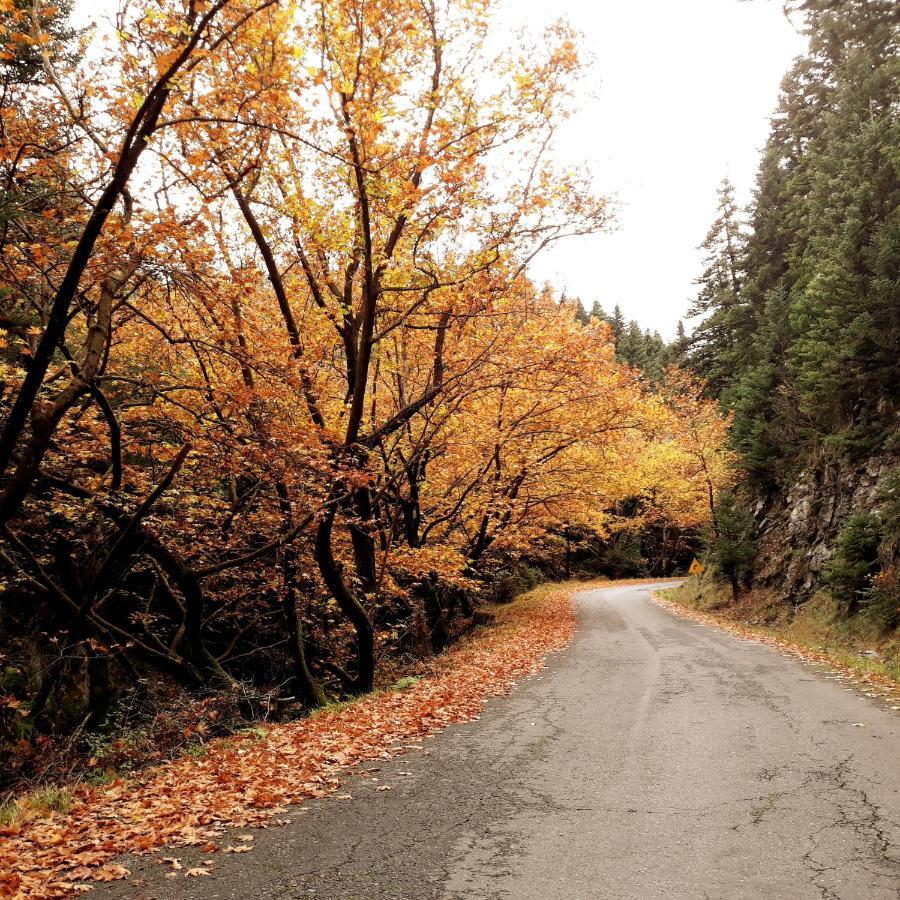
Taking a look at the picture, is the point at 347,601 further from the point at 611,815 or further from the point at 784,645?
the point at 784,645

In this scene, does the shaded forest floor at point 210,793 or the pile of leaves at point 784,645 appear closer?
the shaded forest floor at point 210,793

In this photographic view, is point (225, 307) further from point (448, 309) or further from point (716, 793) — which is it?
point (716, 793)

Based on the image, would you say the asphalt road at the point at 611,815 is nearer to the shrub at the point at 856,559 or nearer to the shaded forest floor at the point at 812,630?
the shaded forest floor at the point at 812,630

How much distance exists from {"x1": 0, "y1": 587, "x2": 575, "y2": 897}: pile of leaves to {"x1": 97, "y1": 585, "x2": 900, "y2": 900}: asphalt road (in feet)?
1.09

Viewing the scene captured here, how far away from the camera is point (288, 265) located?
1266 centimetres

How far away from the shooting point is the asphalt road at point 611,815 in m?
4.00

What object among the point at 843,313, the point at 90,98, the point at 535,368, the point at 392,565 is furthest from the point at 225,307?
the point at 843,313

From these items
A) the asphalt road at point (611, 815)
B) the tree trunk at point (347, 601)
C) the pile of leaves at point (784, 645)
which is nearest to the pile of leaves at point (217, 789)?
the asphalt road at point (611, 815)

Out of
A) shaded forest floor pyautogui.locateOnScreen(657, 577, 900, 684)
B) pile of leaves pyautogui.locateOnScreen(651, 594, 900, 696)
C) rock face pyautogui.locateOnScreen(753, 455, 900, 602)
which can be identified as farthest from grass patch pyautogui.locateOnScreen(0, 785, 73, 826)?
rock face pyautogui.locateOnScreen(753, 455, 900, 602)

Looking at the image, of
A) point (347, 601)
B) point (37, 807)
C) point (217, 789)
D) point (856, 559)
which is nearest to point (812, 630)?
point (856, 559)

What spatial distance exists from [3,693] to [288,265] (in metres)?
9.11

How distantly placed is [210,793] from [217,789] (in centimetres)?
11

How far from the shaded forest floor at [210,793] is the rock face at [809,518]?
46.1 ft

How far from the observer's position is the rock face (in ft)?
62.1
